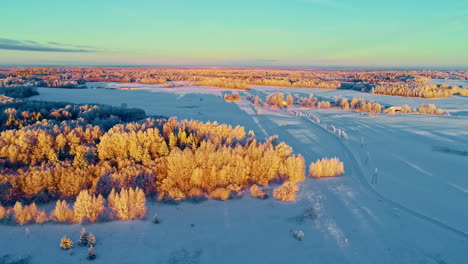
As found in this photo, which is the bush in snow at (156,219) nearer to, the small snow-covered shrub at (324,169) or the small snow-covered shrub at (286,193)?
the small snow-covered shrub at (286,193)

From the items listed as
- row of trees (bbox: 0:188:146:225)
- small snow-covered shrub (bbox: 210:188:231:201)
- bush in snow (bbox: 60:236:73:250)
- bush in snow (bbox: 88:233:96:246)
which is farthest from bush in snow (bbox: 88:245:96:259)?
small snow-covered shrub (bbox: 210:188:231:201)

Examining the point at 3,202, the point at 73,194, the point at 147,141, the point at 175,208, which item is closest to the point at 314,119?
the point at 147,141

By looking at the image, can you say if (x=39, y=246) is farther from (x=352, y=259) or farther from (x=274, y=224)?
(x=352, y=259)

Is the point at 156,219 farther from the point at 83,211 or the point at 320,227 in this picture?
the point at 320,227

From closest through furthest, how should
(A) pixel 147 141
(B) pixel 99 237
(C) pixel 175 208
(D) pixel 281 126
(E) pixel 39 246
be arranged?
(E) pixel 39 246
(B) pixel 99 237
(C) pixel 175 208
(A) pixel 147 141
(D) pixel 281 126

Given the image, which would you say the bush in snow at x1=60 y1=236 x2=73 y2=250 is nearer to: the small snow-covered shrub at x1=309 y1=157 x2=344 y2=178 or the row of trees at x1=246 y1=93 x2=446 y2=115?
the small snow-covered shrub at x1=309 y1=157 x2=344 y2=178

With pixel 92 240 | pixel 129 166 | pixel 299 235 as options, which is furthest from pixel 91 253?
pixel 299 235

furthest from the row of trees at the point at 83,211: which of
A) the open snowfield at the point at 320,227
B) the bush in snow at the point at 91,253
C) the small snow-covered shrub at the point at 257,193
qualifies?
the small snow-covered shrub at the point at 257,193
